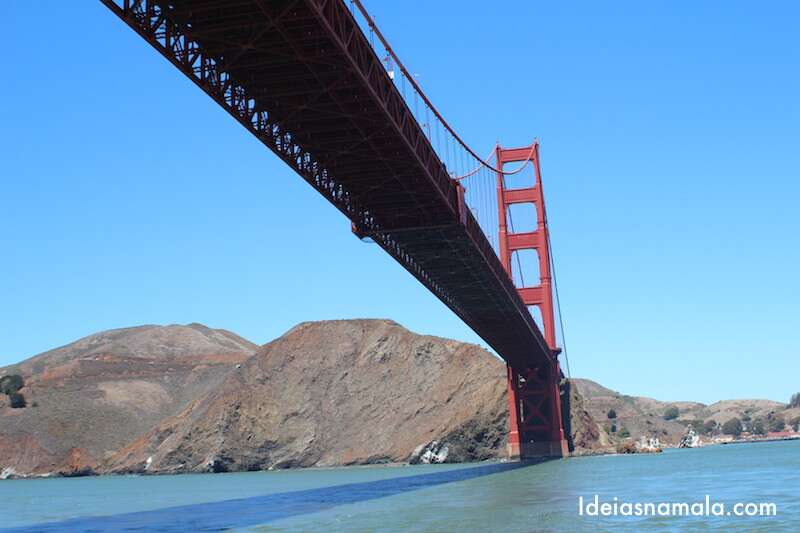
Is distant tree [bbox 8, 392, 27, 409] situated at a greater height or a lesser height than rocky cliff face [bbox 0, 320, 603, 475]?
greater

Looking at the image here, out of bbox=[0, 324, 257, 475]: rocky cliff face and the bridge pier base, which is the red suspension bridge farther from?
bbox=[0, 324, 257, 475]: rocky cliff face

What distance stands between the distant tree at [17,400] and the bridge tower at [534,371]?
71.1 m

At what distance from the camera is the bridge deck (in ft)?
70.5

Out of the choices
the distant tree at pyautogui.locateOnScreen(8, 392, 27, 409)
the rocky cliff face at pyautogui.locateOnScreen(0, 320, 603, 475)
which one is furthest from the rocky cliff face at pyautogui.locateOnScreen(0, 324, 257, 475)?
the distant tree at pyautogui.locateOnScreen(8, 392, 27, 409)

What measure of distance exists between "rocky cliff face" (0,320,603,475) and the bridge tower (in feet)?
28.6

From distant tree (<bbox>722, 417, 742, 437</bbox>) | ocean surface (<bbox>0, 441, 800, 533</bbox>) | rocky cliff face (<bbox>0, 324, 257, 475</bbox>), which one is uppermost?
rocky cliff face (<bbox>0, 324, 257, 475</bbox>)

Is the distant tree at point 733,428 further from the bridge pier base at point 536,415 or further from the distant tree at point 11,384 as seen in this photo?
the distant tree at point 11,384

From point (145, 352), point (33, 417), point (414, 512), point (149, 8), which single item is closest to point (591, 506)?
point (414, 512)

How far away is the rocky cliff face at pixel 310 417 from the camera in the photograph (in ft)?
281

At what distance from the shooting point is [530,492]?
34031 millimetres

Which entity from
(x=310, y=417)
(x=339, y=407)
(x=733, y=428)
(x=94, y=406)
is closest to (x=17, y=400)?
(x=94, y=406)

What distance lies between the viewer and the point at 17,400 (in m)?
120

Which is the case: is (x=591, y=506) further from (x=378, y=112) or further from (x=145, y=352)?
(x=145, y=352)

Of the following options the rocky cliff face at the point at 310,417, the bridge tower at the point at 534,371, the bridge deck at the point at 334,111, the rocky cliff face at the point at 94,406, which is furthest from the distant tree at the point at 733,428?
the bridge deck at the point at 334,111
